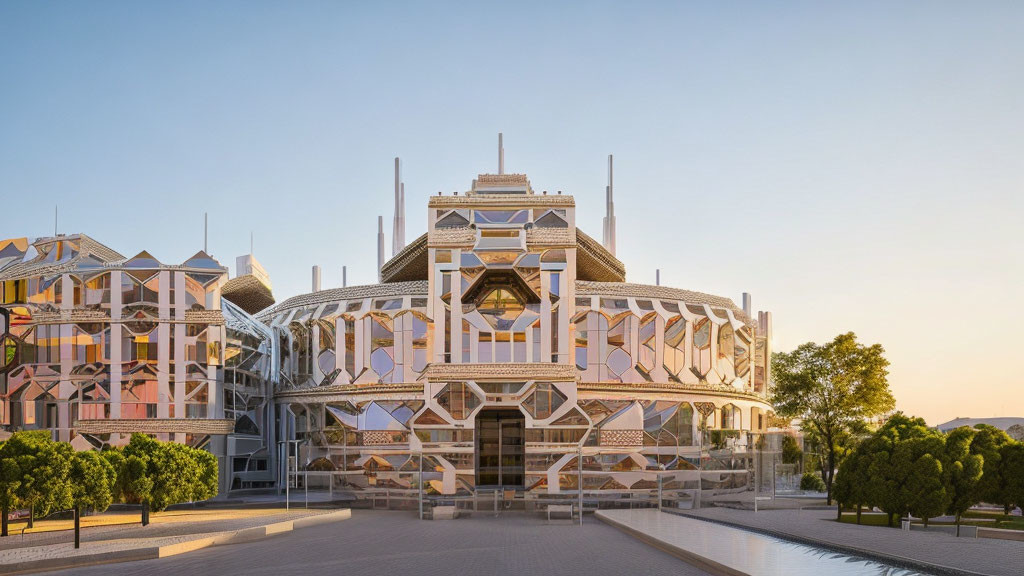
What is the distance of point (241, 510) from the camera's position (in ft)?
143

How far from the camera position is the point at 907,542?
2625 cm

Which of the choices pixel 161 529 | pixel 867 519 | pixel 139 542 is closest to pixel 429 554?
pixel 139 542

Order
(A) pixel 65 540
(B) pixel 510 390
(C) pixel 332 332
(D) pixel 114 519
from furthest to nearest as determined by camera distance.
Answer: (C) pixel 332 332 < (B) pixel 510 390 < (D) pixel 114 519 < (A) pixel 65 540

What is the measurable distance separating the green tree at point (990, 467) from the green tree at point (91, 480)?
31.3m

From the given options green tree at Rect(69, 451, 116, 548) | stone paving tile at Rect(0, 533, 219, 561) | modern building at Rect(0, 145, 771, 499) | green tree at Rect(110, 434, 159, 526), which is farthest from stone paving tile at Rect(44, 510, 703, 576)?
modern building at Rect(0, 145, 771, 499)

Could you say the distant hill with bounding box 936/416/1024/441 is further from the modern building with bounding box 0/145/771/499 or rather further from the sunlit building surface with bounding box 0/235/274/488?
the sunlit building surface with bounding box 0/235/274/488

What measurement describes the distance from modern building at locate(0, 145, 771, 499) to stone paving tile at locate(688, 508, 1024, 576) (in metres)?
9.83

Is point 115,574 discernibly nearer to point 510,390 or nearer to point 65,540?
point 65,540

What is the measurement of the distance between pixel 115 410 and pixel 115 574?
93.7 feet

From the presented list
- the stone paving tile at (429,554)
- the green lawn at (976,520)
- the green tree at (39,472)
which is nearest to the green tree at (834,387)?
the green lawn at (976,520)

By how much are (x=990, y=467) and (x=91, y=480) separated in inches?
1261

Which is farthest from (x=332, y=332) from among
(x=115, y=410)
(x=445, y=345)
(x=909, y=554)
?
(x=909, y=554)

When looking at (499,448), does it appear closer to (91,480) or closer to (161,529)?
(161,529)

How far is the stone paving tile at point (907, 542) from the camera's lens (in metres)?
21.1
